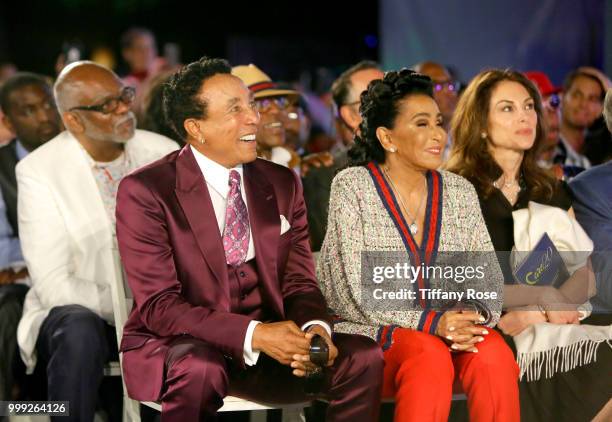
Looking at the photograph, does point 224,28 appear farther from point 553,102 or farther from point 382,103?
point 382,103

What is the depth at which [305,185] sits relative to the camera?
454 centimetres

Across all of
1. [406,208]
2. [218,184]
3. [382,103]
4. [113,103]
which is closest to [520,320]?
[406,208]

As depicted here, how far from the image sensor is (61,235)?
3812 mm

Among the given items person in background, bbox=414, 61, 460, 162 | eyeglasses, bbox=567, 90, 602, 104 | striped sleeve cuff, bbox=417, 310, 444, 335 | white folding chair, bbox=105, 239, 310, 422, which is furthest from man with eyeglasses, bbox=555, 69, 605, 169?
white folding chair, bbox=105, 239, 310, 422

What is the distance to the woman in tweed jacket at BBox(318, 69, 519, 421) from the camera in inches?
121

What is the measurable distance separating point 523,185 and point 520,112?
1.05 ft

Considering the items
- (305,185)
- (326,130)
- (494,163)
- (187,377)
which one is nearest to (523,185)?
(494,163)

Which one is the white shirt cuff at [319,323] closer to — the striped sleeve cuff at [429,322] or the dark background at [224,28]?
the striped sleeve cuff at [429,322]

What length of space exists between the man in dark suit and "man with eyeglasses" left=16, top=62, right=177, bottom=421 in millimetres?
737

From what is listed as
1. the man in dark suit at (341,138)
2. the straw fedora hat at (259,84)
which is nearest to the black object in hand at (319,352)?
the man in dark suit at (341,138)

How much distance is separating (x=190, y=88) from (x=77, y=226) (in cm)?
93

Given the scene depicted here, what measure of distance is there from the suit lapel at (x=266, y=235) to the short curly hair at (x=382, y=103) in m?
0.56

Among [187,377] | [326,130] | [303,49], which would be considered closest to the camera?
[187,377]

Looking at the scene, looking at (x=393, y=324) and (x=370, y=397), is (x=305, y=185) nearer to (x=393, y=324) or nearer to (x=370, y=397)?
(x=393, y=324)
